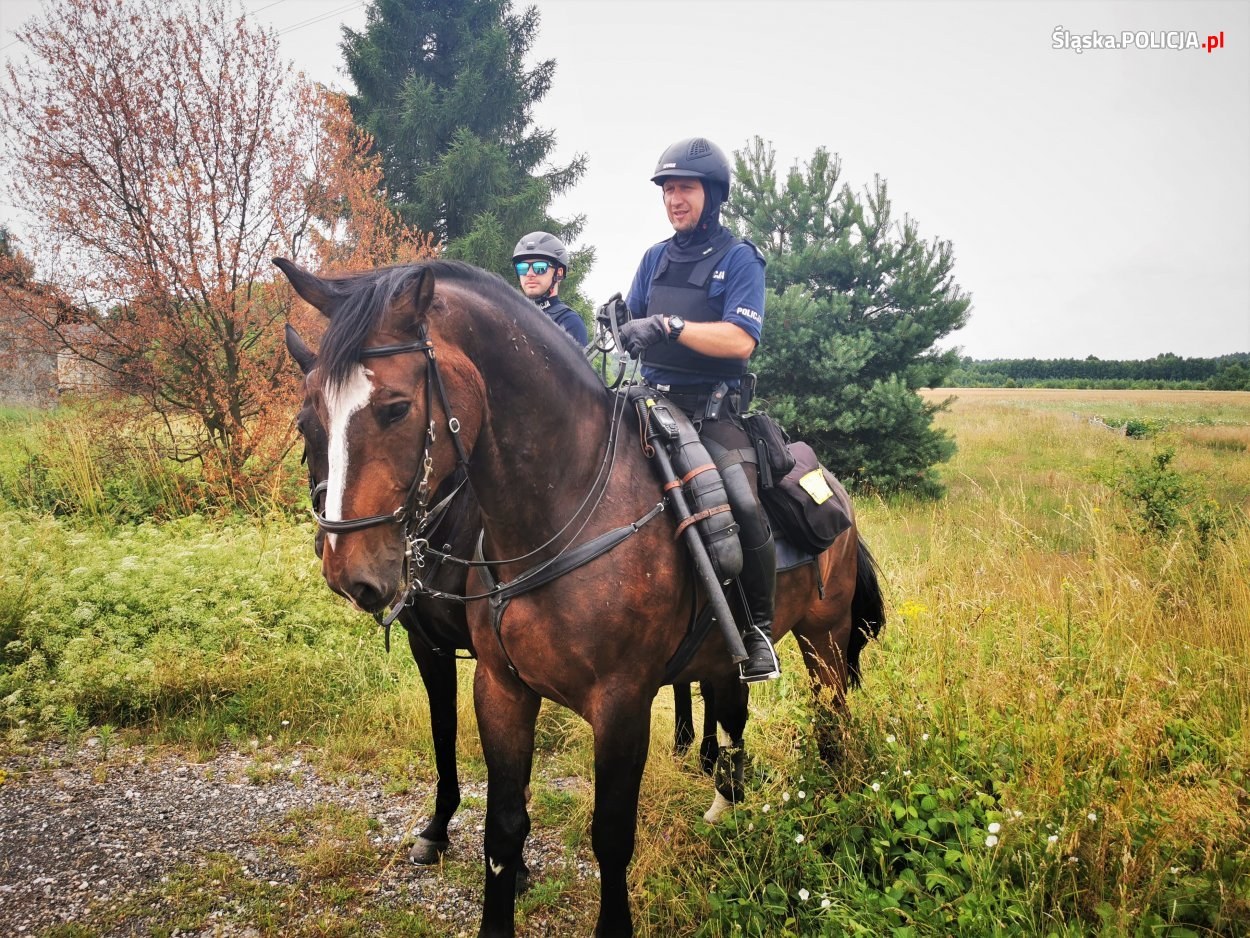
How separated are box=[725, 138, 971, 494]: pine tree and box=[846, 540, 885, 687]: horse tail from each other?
308 inches

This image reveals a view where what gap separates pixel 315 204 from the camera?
33.3 feet

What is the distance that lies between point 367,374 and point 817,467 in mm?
2319

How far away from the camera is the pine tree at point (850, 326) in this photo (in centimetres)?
1170

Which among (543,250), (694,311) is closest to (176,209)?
(543,250)

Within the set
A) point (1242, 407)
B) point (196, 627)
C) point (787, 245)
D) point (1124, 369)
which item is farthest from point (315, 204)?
point (1124, 369)

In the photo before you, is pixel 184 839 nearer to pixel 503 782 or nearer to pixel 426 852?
pixel 426 852

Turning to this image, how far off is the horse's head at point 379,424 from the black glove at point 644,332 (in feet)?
2.69

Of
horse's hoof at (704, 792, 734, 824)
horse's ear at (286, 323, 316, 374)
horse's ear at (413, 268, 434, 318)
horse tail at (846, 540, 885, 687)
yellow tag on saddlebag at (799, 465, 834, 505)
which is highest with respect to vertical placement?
horse's ear at (413, 268, 434, 318)

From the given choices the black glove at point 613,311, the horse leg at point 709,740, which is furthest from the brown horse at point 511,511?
the horse leg at point 709,740

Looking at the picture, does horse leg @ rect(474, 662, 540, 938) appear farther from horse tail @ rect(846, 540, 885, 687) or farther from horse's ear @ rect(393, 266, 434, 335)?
horse tail @ rect(846, 540, 885, 687)

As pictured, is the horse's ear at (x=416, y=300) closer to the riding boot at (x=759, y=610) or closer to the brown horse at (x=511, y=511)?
the brown horse at (x=511, y=511)

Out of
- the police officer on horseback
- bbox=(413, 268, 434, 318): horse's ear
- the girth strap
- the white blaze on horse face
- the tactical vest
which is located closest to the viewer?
the white blaze on horse face

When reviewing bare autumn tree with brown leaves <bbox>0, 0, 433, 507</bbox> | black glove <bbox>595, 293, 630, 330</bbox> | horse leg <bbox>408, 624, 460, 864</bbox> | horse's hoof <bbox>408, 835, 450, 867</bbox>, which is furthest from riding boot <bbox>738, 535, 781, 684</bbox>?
bare autumn tree with brown leaves <bbox>0, 0, 433, 507</bbox>

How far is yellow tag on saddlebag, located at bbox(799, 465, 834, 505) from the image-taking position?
317 cm
